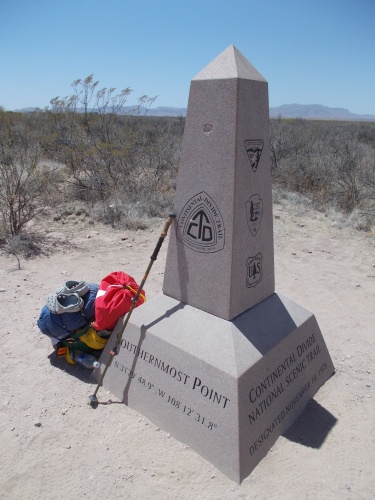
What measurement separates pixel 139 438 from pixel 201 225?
1.42m

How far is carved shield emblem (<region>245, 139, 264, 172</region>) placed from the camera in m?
2.38

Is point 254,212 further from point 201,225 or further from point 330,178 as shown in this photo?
point 330,178

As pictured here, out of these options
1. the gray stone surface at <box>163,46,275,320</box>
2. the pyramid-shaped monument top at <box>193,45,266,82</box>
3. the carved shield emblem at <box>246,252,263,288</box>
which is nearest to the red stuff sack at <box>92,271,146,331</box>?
the gray stone surface at <box>163,46,275,320</box>

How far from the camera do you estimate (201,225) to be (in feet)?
8.34

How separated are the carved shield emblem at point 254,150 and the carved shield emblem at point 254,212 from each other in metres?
0.20

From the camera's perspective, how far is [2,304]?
4.20 meters

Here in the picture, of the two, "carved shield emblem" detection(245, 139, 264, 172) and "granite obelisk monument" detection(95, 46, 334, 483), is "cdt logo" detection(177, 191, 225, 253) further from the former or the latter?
"carved shield emblem" detection(245, 139, 264, 172)

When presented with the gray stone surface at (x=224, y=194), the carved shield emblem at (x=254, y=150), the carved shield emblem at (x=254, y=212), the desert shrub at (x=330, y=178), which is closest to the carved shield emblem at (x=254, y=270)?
the gray stone surface at (x=224, y=194)

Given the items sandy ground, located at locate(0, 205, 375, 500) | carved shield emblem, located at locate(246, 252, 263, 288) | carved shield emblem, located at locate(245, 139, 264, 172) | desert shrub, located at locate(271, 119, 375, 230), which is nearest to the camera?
sandy ground, located at locate(0, 205, 375, 500)

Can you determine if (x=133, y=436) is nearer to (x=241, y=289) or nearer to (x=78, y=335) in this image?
(x=78, y=335)

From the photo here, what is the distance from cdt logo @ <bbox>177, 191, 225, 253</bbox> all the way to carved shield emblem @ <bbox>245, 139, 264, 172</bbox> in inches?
13.7

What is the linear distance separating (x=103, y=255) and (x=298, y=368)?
139 inches

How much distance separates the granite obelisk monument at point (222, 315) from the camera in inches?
89.8

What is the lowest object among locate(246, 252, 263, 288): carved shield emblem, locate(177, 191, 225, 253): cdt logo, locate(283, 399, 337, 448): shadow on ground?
locate(283, 399, 337, 448): shadow on ground
